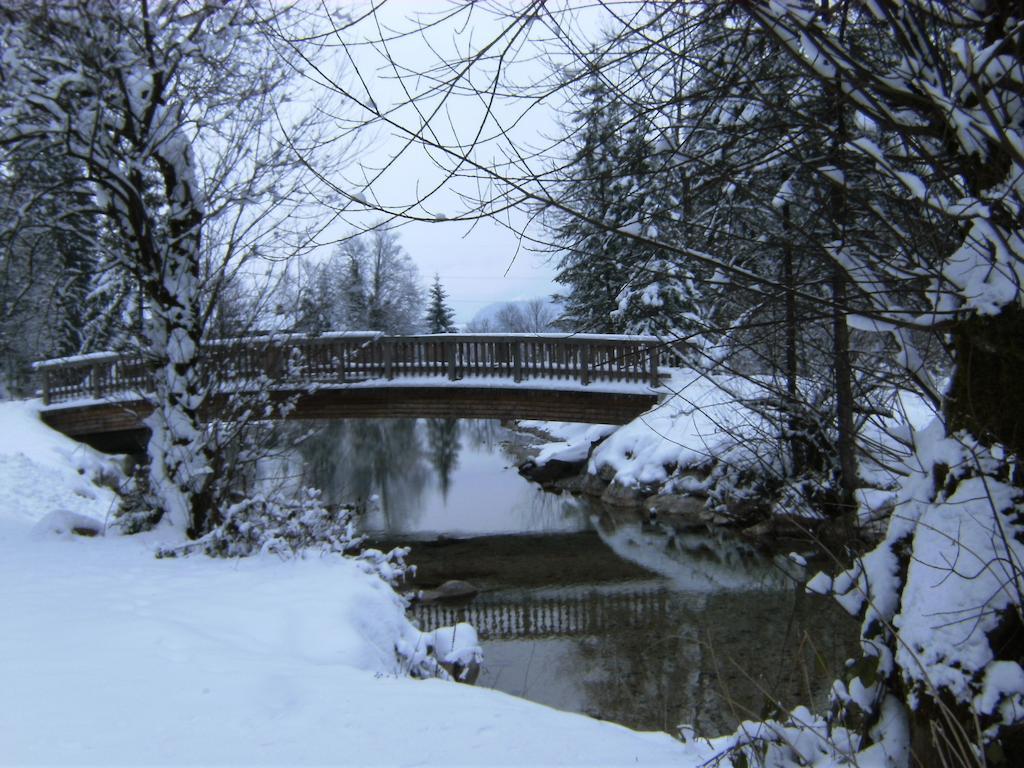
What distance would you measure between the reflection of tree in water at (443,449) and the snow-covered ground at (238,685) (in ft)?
42.0

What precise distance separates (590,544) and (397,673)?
8736 mm

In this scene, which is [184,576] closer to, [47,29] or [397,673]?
[397,673]

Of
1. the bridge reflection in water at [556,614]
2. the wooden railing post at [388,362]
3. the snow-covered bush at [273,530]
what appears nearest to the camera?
the snow-covered bush at [273,530]

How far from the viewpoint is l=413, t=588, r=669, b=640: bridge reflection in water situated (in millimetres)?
9109

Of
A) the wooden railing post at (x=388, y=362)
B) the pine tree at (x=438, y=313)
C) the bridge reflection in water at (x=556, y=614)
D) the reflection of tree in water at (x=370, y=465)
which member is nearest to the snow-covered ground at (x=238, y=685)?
the bridge reflection in water at (x=556, y=614)

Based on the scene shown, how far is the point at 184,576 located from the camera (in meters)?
5.98

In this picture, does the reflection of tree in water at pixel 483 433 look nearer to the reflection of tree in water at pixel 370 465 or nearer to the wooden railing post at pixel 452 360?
the reflection of tree in water at pixel 370 465

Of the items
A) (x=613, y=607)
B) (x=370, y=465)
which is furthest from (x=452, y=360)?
(x=370, y=465)

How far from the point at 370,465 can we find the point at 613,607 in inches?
581

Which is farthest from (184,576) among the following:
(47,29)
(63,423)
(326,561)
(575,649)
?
(63,423)

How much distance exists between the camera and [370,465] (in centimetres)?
2348

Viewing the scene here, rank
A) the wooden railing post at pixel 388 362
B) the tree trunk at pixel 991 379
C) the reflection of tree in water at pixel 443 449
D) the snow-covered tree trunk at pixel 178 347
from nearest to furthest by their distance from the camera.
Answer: the tree trunk at pixel 991 379 < the snow-covered tree trunk at pixel 178 347 < the wooden railing post at pixel 388 362 < the reflection of tree in water at pixel 443 449

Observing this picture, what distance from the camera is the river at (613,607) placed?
22.3 ft

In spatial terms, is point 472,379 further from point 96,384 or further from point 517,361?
point 96,384
